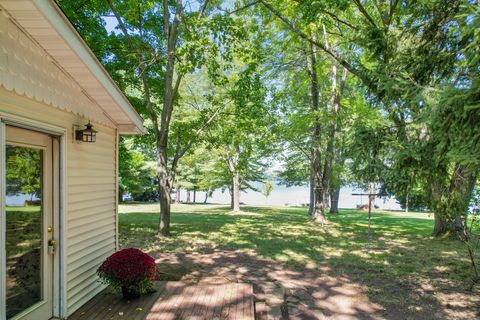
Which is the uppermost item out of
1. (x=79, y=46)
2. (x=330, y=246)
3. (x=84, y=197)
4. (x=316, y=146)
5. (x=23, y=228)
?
(x=79, y=46)

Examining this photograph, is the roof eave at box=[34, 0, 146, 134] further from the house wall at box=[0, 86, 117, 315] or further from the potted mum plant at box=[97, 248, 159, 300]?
the potted mum plant at box=[97, 248, 159, 300]

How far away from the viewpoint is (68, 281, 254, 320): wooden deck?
13.2 feet

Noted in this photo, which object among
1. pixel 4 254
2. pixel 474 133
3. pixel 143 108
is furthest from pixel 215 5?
pixel 4 254

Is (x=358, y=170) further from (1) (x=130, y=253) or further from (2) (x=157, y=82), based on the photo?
(2) (x=157, y=82)

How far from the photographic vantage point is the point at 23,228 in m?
3.40

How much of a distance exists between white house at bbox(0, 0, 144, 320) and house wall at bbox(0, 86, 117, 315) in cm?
1

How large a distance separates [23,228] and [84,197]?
3.75 feet

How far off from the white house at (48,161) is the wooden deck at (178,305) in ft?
1.01

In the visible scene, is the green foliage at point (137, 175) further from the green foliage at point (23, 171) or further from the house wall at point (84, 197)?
the green foliage at point (23, 171)

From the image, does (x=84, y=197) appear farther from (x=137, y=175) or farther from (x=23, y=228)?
(x=137, y=175)

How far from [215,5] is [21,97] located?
10177mm

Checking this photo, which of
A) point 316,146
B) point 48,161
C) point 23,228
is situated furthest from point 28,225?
point 316,146

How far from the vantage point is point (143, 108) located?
1210cm

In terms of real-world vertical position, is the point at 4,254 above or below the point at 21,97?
below
